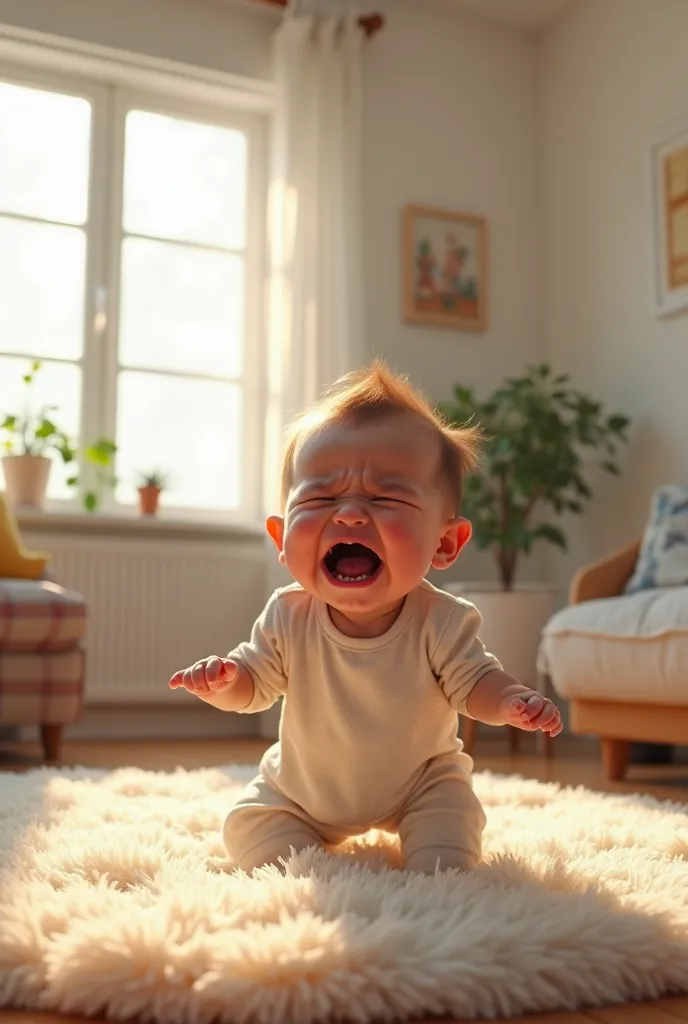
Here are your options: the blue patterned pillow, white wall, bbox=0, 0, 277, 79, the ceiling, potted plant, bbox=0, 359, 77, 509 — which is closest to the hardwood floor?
the blue patterned pillow

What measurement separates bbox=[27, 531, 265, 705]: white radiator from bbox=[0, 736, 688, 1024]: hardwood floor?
279mm

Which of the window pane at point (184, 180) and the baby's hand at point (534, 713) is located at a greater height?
the window pane at point (184, 180)

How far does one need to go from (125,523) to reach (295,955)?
319cm

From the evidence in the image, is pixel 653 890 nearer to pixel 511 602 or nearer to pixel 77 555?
pixel 511 602

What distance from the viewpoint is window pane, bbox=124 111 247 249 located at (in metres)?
4.22

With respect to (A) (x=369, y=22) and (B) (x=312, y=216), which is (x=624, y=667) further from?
(A) (x=369, y=22)

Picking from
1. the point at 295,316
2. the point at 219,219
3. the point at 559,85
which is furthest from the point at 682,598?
the point at 559,85

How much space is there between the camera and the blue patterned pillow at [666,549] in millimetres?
2869

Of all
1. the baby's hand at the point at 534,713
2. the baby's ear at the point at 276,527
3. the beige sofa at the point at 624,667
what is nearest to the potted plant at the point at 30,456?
the beige sofa at the point at 624,667

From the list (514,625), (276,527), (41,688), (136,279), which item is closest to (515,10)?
(136,279)

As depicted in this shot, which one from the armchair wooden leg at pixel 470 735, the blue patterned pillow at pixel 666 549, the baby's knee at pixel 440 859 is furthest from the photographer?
the armchair wooden leg at pixel 470 735

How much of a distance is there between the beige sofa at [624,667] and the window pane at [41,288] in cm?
230

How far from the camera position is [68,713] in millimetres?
2973

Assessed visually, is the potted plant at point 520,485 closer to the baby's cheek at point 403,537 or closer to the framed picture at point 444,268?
the framed picture at point 444,268
